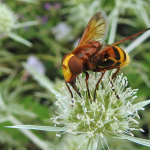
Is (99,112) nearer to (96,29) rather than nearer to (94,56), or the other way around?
(94,56)

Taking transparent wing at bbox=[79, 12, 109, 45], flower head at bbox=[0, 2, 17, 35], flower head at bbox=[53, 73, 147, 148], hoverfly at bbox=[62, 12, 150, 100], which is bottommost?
flower head at bbox=[53, 73, 147, 148]

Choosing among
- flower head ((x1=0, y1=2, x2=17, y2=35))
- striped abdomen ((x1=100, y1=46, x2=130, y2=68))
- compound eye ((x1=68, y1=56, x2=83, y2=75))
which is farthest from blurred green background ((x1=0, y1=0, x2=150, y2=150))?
compound eye ((x1=68, y1=56, x2=83, y2=75))

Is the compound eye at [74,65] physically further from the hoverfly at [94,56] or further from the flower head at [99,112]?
the flower head at [99,112]

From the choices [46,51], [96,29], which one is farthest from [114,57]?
[46,51]

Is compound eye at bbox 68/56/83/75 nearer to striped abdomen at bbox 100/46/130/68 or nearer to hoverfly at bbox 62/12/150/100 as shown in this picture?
hoverfly at bbox 62/12/150/100

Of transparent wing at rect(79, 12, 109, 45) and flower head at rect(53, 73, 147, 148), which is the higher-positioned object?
transparent wing at rect(79, 12, 109, 45)

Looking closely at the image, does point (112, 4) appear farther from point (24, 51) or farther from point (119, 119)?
point (119, 119)

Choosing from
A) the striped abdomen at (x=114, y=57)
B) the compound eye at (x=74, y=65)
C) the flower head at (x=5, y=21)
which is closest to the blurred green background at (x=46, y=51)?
the flower head at (x=5, y=21)
